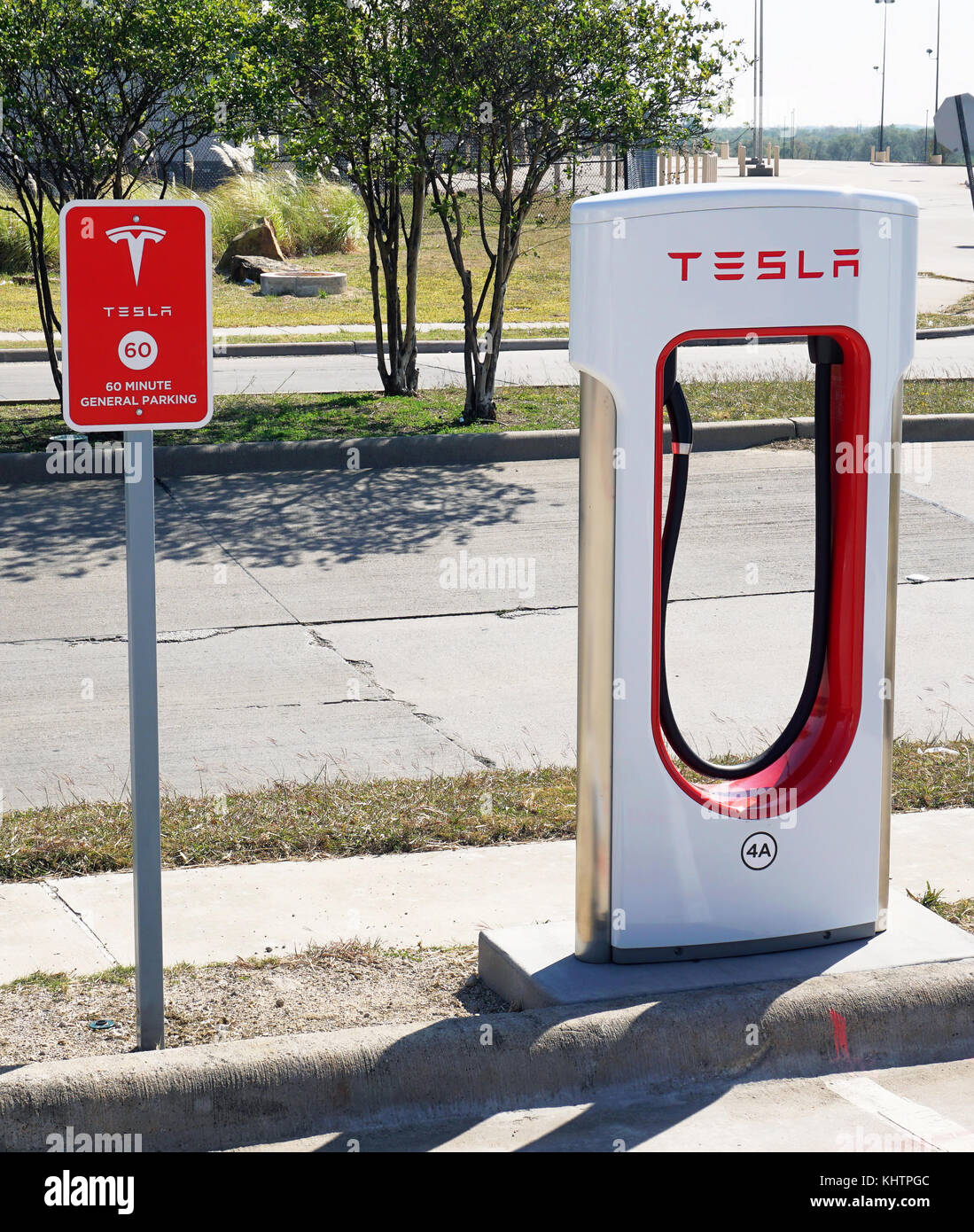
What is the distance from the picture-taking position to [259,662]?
292 inches

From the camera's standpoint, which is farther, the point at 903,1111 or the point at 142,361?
the point at 903,1111

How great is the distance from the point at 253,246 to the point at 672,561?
2183cm

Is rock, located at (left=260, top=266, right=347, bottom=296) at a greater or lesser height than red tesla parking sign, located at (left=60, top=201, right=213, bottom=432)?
greater

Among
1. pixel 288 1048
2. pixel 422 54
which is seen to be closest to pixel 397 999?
pixel 288 1048

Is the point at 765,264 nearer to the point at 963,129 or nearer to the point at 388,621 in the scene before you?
the point at 388,621

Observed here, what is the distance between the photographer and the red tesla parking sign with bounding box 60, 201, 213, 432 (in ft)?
11.3

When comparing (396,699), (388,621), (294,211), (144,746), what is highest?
(294,211)

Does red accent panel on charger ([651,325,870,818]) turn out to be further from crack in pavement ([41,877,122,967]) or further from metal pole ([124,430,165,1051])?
crack in pavement ([41,877,122,967])

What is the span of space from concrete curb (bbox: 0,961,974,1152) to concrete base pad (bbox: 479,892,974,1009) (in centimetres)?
6

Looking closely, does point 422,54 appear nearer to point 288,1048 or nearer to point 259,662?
point 259,662

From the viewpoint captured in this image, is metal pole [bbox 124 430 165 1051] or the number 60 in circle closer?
the number 60 in circle

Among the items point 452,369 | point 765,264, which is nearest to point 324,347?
point 452,369

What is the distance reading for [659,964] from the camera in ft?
13.6

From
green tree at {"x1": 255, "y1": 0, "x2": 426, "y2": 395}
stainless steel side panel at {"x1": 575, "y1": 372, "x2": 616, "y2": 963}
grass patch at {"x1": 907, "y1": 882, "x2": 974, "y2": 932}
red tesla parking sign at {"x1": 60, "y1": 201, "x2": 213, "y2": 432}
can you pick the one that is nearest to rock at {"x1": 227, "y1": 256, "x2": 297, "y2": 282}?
green tree at {"x1": 255, "y1": 0, "x2": 426, "y2": 395}
